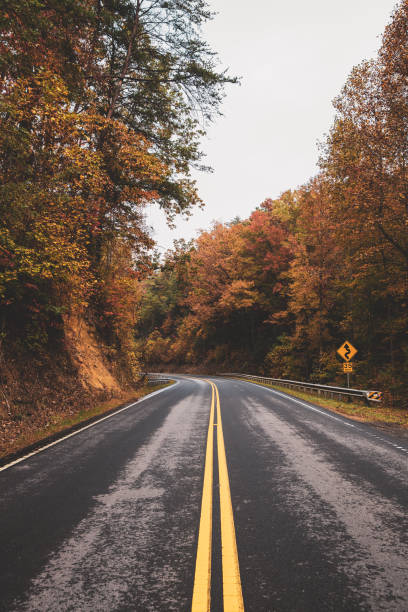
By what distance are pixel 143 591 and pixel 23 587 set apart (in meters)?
0.92

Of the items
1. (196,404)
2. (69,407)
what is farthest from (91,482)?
(196,404)

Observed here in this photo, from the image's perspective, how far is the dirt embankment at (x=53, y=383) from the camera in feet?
26.1

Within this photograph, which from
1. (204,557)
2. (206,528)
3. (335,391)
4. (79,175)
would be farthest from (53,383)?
(335,391)

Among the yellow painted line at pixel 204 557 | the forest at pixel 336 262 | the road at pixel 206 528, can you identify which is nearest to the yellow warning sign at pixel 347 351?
the forest at pixel 336 262

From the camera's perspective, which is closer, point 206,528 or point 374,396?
point 206,528

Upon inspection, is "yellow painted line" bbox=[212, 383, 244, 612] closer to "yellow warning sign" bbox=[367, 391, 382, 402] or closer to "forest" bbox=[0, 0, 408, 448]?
"forest" bbox=[0, 0, 408, 448]

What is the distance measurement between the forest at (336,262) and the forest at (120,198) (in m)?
0.10

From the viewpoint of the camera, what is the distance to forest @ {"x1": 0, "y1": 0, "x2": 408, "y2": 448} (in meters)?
7.46

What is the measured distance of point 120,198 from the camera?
13.8 metres

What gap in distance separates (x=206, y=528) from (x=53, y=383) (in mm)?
8726

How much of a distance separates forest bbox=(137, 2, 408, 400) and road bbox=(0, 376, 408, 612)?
10450mm

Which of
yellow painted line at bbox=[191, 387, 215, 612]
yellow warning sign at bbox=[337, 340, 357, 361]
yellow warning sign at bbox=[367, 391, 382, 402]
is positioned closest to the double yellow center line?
yellow painted line at bbox=[191, 387, 215, 612]

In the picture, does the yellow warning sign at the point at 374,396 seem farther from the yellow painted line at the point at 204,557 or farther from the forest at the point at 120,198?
the yellow painted line at the point at 204,557

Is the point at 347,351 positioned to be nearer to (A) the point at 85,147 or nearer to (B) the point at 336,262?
(B) the point at 336,262
